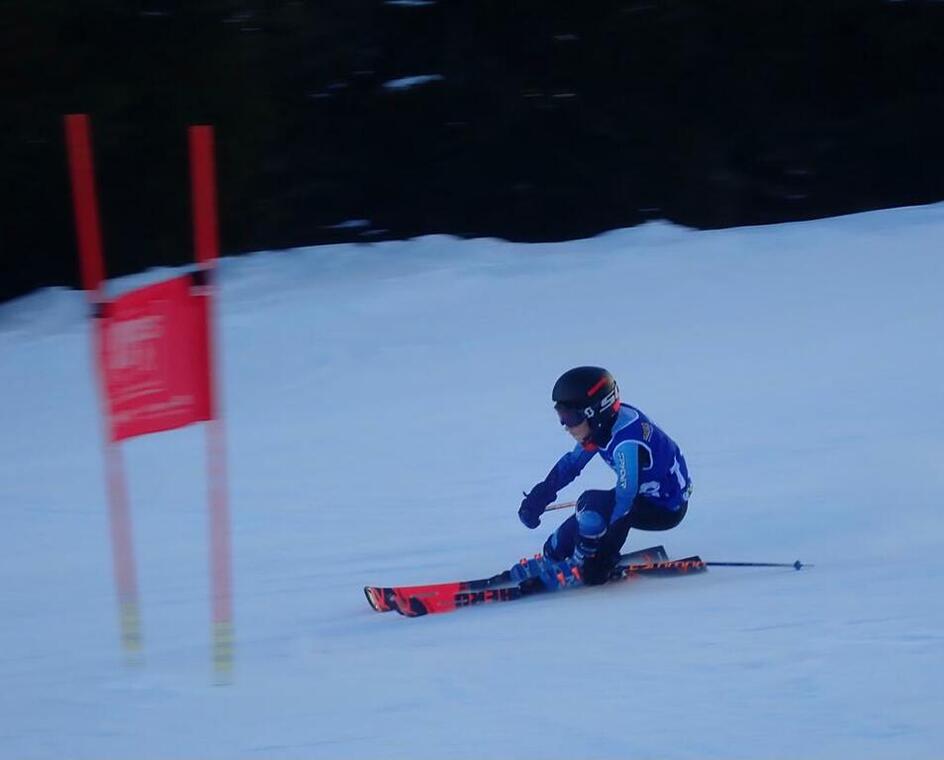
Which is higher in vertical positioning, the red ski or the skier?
the skier

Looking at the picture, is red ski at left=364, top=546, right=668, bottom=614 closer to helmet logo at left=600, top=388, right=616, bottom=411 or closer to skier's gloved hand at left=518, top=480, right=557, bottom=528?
skier's gloved hand at left=518, top=480, right=557, bottom=528

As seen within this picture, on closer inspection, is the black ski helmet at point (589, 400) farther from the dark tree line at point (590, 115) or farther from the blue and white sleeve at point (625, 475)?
the dark tree line at point (590, 115)

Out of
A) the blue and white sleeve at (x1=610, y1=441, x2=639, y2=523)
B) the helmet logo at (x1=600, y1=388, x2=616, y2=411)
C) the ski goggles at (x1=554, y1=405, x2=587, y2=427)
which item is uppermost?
the helmet logo at (x1=600, y1=388, x2=616, y2=411)

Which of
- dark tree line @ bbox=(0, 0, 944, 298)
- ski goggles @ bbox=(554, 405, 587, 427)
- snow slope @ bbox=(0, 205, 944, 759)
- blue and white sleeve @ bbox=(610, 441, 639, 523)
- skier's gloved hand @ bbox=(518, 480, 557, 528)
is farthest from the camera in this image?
dark tree line @ bbox=(0, 0, 944, 298)

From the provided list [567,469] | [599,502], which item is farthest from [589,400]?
[567,469]

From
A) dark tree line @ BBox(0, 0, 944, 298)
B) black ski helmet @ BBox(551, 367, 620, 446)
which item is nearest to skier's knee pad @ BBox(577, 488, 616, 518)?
black ski helmet @ BBox(551, 367, 620, 446)

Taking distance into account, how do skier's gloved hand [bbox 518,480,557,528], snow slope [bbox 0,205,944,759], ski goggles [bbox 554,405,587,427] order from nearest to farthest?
snow slope [bbox 0,205,944,759] → ski goggles [bbox 554,405,587,427] → skier's gloved hand [bbox 518,480,557,528]

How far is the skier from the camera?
652cm

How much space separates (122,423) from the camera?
5250 mm

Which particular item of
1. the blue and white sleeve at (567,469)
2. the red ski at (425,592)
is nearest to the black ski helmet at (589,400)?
the blue and white sleeve at (567,469)

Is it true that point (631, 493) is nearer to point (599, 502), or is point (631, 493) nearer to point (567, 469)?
point (599, 502)

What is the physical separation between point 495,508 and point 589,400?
7.79 feet

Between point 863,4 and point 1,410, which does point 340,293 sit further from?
point 863,4

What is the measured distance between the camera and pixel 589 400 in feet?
21.5
